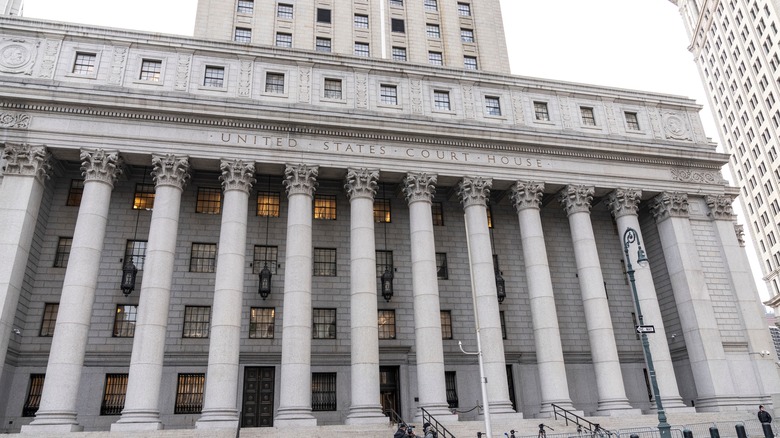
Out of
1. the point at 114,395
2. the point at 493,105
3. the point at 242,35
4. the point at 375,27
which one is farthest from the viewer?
the point at 375,27

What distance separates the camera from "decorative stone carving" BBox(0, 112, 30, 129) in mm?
27031

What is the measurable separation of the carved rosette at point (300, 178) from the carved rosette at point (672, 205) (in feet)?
70.4

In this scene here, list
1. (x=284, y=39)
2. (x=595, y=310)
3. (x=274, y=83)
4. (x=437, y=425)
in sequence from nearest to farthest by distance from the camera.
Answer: (x=437, y=425) < (x=595, y=310) < (x=274, y=83) < (x=284, y=39)

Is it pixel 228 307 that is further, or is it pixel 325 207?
pixel 325 207

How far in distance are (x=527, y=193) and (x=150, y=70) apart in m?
22.2

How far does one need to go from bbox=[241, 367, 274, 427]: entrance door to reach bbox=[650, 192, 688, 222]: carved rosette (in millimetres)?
25210

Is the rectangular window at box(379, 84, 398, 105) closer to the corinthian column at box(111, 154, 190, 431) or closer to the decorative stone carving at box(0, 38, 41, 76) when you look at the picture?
the corinthian column at box(111, 154, 190, 431)

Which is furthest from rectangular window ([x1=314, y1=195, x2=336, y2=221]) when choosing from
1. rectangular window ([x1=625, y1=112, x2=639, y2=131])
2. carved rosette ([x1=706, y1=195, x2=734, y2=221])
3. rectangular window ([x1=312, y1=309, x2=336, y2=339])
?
carved rosette ([x1=706, y1=195, x2=734, y2=221])

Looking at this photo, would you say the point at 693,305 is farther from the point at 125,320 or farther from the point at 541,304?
the point at 125,320

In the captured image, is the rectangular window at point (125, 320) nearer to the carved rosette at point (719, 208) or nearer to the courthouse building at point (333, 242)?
the courthouse building at point (333, 242)

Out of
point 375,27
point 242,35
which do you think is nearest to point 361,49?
Result: point 375,27

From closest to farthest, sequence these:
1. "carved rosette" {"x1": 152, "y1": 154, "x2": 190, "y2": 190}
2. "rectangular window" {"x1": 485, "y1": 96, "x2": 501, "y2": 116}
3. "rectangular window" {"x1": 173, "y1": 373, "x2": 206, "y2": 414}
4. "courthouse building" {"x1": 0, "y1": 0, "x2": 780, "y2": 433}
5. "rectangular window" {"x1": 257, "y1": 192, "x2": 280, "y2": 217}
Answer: "courthouse building" {"x1": 0, "y1": 0, "x2": 780, "y2": 433} < "carved rosette" {"x1": 152, "y1": 154, "x2": 190, "y2": 190} < "rectangular window" {"x1": 173, "y1": 373, "x2": 206, "y2": 414} < "rectangular window" {"x1": 257, "y1": 192, "x2": 280, "y2": 217} < "rectangular window" {"x1": 485, "y1": 96, "x2": 501, "y2": 116}

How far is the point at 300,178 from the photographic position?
29234 mm

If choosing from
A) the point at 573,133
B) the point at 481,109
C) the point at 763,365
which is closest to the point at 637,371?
the point at 763,365
